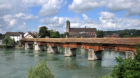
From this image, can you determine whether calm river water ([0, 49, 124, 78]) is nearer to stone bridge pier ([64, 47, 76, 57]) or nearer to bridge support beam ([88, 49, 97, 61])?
bridge support beam ([88, 49, 97, 61])

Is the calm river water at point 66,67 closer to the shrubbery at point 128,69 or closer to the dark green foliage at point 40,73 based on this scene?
the dark green foliage at point 40,73

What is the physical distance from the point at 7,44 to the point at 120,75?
297 ft

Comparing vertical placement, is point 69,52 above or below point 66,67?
above

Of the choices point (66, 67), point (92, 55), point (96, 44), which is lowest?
point (66, 67)

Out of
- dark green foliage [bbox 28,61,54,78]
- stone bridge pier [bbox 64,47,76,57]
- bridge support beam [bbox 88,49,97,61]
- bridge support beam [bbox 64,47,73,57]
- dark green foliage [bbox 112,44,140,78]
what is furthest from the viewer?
stone bridge pier [bbox 64,47,76,57]

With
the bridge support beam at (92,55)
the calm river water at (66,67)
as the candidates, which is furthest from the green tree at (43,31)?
the bridge support beam at (92,55)

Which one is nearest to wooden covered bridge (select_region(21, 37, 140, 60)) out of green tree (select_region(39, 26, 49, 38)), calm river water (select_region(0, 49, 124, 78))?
calm river water (select_region(0, 49, 124, 78))

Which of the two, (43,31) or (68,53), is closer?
(68,53)

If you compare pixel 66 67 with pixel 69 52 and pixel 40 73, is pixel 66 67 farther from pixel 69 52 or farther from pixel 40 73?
pixel 40 73

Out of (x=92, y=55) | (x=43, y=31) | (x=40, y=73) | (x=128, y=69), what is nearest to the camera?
(x=128, y=69)

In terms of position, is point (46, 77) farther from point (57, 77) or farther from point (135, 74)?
point (57, 77)

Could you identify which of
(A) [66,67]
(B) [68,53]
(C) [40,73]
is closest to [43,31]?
(B) [68,53]

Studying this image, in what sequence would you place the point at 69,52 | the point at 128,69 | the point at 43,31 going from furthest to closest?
1. the point at 43,31
2. the point at 69,52
3. the point at 128,69

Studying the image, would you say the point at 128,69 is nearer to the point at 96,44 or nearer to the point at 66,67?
the point at 66,67
